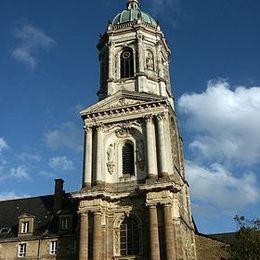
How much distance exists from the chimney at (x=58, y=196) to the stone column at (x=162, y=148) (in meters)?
12.8

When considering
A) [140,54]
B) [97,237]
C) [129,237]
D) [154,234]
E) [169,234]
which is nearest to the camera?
[169,234]

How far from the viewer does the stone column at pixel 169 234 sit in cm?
3725

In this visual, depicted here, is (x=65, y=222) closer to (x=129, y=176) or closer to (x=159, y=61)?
(x=129, y=176)

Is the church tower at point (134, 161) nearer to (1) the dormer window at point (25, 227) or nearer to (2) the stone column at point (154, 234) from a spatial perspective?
(2) the stone column at point (154, 234)

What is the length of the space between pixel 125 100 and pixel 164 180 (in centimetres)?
1070

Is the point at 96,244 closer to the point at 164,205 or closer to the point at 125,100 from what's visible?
the point at 164,205

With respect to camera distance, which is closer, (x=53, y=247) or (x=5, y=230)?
(x=53, y=247)

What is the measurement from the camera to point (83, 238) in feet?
133

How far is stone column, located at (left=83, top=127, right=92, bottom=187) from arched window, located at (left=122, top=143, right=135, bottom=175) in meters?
3.33

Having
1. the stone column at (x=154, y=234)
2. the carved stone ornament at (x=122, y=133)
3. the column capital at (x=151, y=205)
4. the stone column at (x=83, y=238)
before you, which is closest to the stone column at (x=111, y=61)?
the carved stone ornament at (x=122, y=133)

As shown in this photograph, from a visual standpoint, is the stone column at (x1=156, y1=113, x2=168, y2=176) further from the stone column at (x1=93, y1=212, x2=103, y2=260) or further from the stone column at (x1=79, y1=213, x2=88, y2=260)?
the stone column at (x1=79, y1=213, x2=88, y2=260)

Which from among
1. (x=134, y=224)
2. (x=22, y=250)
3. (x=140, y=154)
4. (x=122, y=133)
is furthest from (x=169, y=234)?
(x=22, y=250)

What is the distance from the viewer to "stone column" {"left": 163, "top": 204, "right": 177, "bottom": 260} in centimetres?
3725

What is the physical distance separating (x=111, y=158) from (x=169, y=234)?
35.0 feet
